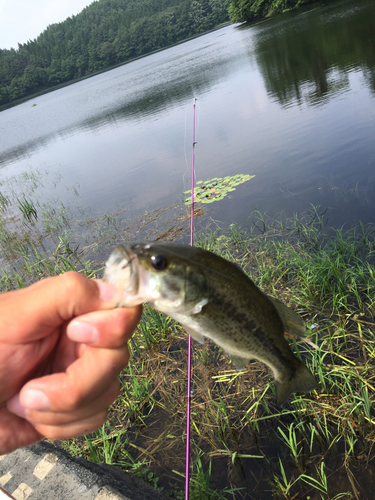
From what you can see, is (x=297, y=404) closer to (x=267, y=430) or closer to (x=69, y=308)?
(x=267, y=430)

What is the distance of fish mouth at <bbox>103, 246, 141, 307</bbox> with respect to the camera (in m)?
1.64

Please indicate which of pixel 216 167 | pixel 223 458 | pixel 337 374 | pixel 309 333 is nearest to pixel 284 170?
pixel 216 167

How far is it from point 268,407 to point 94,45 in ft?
441

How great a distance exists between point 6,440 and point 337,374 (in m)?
3.18

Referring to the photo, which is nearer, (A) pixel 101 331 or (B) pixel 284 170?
(A) pixel 101 331

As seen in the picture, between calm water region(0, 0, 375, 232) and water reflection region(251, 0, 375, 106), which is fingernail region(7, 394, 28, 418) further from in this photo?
water reflection region(251, 0, 375, 106)

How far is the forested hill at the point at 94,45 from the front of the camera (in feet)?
331

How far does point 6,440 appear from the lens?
1.91 meters

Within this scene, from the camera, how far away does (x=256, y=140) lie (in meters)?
13.1

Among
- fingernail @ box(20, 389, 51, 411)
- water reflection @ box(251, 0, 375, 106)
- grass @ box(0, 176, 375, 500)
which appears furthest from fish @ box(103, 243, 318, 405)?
water reflection @ box(251, 0, 375, 106)

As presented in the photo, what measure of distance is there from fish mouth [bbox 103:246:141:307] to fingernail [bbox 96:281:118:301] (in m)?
0.02

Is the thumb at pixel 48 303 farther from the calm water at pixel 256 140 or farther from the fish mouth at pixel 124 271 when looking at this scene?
the calm water at pixel 256 140

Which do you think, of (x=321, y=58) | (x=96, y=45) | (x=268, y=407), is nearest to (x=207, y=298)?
(x=268, y=407)

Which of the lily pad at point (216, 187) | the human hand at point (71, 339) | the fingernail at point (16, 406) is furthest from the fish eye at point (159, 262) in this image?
the lily pad at point (216, 187)
